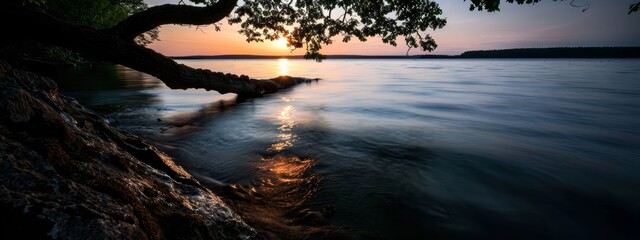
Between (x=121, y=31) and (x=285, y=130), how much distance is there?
5475 mm

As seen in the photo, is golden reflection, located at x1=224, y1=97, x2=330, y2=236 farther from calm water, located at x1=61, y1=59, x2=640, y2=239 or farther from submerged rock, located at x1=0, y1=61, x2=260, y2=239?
submerged rock, located at x1=0, y1=61, x2=260, y2=239

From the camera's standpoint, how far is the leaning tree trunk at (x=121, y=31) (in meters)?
6.62

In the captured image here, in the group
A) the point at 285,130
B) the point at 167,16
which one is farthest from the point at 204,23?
the point at 285,130

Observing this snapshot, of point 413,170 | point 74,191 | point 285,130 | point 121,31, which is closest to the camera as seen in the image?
point 74,191

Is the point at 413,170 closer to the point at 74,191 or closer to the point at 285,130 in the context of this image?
the point at 285,130

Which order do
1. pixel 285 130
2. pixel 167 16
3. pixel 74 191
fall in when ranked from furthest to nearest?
pixel 285 130, pixel 167 16, pixel 74 191

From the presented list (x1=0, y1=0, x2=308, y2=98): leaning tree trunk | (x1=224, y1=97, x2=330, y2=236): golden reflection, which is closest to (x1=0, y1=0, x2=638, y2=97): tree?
(x1=0, y1=0, x2=308, y2=98): leaning tree trunk

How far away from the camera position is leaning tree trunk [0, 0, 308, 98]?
662 cm

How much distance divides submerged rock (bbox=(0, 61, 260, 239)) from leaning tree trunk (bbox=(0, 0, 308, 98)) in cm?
490

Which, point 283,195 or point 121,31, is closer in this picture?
point 283,195

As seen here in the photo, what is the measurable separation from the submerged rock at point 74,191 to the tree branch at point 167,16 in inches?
199

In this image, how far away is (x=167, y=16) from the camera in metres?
7.82

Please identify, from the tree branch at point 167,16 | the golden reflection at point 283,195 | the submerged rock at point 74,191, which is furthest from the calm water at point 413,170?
the tree branch at point 167,16

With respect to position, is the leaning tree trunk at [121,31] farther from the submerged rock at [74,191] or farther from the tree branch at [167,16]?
the submerged rock at [74,191]
